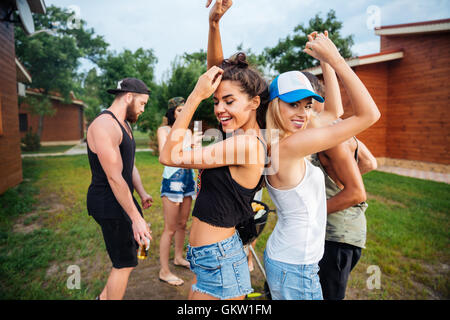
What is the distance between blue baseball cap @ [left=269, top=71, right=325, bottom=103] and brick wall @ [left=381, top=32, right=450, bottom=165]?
1149 cm

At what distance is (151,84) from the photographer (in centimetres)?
2181

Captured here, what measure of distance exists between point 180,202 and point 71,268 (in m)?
1.81

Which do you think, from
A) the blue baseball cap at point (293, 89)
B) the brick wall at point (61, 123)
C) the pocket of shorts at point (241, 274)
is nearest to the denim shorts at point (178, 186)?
the pocket of shorts at point (241, 274)

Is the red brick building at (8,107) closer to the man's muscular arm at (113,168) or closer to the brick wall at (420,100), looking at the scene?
the man's muscular arm at (113,168)

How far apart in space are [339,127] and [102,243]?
437 centimetres

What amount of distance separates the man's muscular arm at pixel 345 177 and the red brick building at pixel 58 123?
85.2 feet

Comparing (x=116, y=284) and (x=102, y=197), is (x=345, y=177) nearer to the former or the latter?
(x=102, y=197)

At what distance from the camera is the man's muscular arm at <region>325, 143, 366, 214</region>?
1662 mm

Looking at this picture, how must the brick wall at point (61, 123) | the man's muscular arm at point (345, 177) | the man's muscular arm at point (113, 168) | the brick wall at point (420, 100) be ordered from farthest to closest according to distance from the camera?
the brick wall at point (61, 123) → the brick wall at point (420, 100) → the man's muscular arm at point (113, 168) → the man's muscular arm at point (345, 177)

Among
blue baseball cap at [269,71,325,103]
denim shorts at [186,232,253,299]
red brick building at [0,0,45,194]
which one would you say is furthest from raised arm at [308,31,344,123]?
red brick building at [0,0,45,194]

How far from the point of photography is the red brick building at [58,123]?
2262 cm

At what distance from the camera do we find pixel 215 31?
1.82 metres
